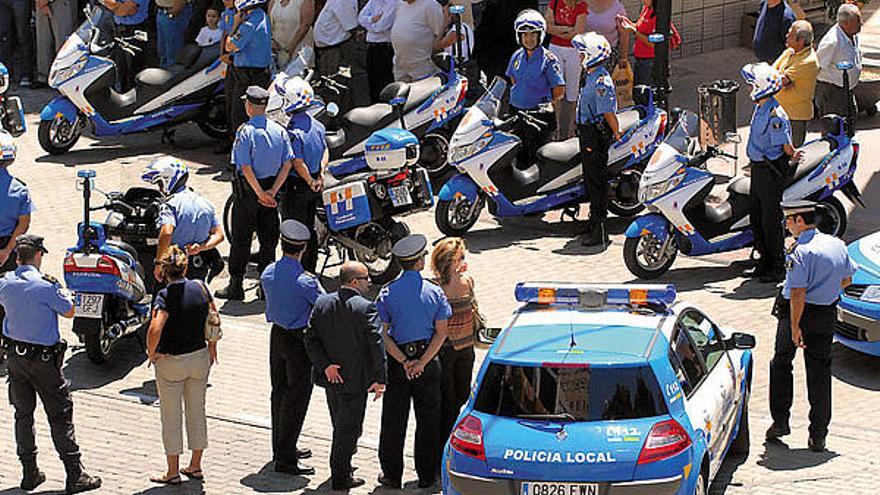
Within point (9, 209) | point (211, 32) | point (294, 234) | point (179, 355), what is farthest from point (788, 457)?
point (211, 32)

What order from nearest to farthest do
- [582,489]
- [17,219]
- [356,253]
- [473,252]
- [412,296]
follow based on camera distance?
[582,489]
[412,296]
[17,219]
[356,253]
[473,252]

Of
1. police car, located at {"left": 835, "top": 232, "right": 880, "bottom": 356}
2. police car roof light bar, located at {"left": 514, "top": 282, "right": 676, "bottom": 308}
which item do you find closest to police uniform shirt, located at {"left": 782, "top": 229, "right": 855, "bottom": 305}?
police car roof light bar, located at {"left": 514, "top": 282, "right": 676, "bottom": 308}

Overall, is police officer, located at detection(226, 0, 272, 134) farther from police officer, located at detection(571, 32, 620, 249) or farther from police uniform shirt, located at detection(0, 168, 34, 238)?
police uniform shirt, located at detection(0, 168, 34, 238)

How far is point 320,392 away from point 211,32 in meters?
7.42

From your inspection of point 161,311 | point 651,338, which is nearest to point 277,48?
point 161,311

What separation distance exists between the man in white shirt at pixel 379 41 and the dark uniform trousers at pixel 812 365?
9.00 meters

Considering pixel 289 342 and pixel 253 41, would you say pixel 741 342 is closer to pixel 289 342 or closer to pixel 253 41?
pixel 289 342

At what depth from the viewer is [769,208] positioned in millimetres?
16031

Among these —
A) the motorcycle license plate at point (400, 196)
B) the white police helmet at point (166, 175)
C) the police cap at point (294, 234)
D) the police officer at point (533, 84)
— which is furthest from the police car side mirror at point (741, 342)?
the police officer at point (533, 84)

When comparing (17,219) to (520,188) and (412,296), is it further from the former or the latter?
(520,188)

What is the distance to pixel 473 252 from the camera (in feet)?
56.2

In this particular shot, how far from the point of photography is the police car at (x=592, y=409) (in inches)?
401

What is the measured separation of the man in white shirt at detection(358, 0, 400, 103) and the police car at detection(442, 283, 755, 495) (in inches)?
385

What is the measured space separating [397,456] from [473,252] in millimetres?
5306
